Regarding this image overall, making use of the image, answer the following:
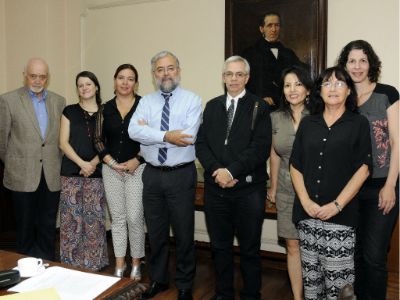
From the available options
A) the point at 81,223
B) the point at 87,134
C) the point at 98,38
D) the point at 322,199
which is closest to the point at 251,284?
the point at 322,199

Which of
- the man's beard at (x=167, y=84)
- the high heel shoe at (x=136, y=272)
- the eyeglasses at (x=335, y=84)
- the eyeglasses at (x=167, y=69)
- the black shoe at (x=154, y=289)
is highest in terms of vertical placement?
the eyeglasses at (x=167, y=69)

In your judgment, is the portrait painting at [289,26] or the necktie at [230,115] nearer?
the necktie at [230,115]

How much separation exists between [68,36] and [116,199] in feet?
6.91

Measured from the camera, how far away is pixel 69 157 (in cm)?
319

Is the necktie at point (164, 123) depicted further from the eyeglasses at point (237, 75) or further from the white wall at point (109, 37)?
the white wall at point (109, 37)

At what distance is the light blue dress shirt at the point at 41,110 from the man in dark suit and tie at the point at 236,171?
1.31 metres

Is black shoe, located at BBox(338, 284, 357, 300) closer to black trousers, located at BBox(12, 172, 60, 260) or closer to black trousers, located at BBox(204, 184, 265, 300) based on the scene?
black trousers, located at BBox(204, 184, 265, 300)

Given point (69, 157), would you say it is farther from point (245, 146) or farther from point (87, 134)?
point (245, 146)

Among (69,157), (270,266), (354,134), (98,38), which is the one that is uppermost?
(98,38)

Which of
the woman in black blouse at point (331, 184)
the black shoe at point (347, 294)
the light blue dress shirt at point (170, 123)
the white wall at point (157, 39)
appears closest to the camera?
the black shoe at point (347, 294)

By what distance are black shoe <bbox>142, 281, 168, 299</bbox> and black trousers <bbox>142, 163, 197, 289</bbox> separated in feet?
0.49

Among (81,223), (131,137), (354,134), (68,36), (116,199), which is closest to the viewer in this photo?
(354,134)

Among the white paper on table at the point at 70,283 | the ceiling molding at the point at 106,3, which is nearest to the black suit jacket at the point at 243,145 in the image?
the white paper on table at the point at 70,283

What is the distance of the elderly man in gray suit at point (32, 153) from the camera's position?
3.20 m
